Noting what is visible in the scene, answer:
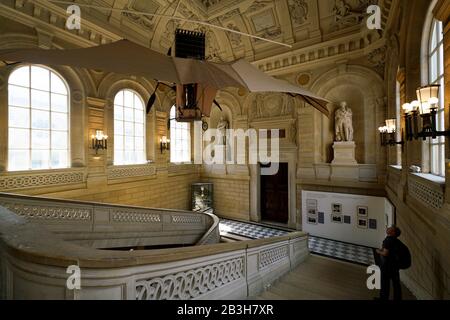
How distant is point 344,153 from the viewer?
8867mm

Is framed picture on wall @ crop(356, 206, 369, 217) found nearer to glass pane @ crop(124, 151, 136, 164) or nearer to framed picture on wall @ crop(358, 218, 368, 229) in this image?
framed picture on wall @ crop(358, 218, 368, 229)

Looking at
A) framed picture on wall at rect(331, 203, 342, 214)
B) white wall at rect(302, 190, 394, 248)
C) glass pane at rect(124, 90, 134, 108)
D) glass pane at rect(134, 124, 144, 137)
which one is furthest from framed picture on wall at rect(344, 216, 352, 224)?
glass pane at rect(124, 90, 134, 108)

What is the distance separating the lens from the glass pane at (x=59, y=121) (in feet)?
23.2

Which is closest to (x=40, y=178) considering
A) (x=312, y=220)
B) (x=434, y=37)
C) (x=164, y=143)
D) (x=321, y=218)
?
(x=164, y=143)

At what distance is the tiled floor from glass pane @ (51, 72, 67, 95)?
801 centimetres

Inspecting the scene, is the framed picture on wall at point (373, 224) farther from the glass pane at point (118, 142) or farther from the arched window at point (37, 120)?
the arched window at point (37, 120)

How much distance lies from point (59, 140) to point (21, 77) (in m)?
2.00

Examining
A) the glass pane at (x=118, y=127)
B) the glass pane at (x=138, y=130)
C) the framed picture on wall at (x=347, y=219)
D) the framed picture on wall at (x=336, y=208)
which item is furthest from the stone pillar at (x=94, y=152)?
the framed picture on wall at (x=347, y=219)

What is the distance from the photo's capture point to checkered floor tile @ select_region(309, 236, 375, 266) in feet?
23.3

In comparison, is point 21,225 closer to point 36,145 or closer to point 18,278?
point 18,278

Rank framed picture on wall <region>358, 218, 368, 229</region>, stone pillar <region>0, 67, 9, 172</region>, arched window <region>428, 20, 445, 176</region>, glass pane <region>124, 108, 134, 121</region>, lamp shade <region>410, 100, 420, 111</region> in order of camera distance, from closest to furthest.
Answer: lamp shade <region>410, 100, 420, 111</region>
arched window <region>428, 20, 445, 176</region>
stone pillar <region>0, 67, 9, 172</region>
framed picture on wall <region>358, 218, 368, 229</region>
glass pane <region>124, 108, 134, 121</region>

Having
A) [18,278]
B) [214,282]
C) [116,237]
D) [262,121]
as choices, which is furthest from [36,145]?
[262,121]
